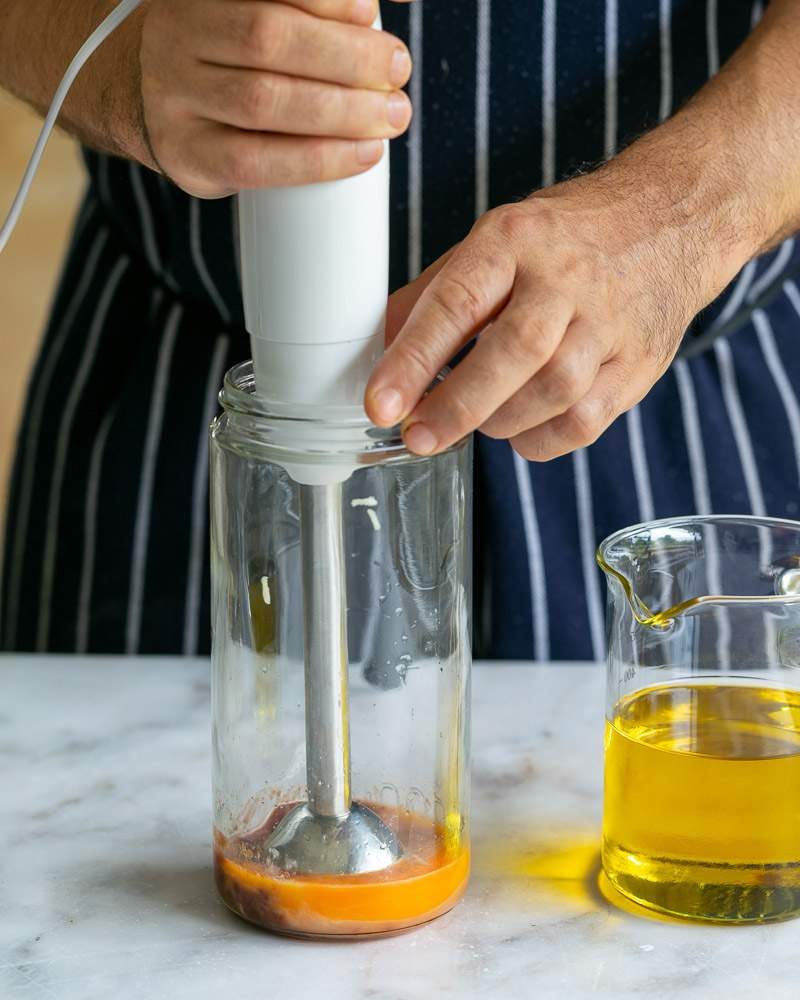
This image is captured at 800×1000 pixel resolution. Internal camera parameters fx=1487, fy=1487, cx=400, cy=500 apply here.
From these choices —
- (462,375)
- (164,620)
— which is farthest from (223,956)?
(164,620)

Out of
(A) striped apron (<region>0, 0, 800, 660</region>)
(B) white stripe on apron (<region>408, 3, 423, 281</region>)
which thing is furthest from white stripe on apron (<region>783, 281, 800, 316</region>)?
(B) white stripe on apron (<region>408, 3, 423, 281</region>)

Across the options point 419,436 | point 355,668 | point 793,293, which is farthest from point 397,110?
point 793,293

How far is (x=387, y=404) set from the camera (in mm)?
538

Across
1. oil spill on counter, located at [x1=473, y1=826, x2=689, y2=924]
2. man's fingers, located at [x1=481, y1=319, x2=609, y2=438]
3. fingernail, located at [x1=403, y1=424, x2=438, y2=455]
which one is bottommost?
oil spill on counter, located at [x1=473, y1=826, x2=689, y2=924]

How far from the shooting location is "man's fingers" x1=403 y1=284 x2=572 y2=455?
1.81 feet

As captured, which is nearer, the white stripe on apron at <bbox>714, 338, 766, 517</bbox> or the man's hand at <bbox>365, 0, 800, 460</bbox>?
the man's hand at <bbox>365, 0, 800, 460</bbox>

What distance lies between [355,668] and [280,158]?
0.70 ft

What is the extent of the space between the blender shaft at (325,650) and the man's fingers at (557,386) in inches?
2.9

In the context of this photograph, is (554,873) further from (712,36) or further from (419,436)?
(712,36)

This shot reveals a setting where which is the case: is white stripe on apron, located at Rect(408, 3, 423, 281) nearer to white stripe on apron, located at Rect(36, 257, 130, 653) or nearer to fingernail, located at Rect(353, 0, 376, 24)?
white stripe on apron, located at Rect(36, 257, 130, 653)

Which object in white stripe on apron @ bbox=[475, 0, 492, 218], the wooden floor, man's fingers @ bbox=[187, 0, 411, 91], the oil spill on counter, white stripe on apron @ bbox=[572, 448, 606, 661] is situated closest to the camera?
man's fingers @ bbox=[187, 0, 411, 91]

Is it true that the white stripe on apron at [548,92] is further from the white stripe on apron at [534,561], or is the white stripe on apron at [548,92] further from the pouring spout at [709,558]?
the pouring spout at [709,558]

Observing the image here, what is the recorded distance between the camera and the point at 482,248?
573 millimetres

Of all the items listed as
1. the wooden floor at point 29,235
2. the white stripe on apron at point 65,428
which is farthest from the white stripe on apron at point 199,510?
the wooden floor at point 29,235
